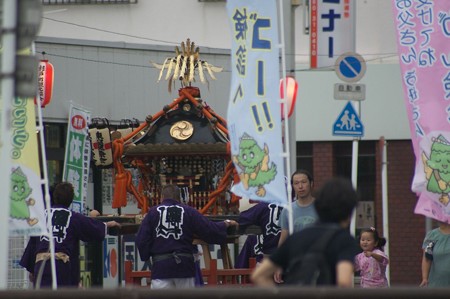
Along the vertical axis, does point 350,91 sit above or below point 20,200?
above

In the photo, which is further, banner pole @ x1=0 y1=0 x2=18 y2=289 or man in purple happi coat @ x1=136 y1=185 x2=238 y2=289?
man in purple happi coat @ x1=136 y1=185 x2=238 y2=289

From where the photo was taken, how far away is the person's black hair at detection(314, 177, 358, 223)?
22.4 feet

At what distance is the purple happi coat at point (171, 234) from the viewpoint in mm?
12648

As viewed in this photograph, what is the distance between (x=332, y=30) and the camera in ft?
50.6

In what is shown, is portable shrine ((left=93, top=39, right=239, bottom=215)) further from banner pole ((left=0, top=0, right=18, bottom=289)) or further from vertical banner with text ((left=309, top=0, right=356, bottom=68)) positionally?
banner pole ((left=0, top=0, right=18, bottom=289))

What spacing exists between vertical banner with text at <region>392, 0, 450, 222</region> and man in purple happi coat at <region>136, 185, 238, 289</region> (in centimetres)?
242

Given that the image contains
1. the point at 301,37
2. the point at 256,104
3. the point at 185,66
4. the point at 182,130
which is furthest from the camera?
the point at 301,37

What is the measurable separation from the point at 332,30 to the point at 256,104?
4.65m

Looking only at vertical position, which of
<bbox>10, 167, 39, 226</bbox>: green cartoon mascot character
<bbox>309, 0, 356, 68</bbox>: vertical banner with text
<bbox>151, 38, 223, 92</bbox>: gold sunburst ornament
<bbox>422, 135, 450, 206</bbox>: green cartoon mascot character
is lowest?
<bbox>10, 167, 39, 226</bbox>: green cartoon mascot character

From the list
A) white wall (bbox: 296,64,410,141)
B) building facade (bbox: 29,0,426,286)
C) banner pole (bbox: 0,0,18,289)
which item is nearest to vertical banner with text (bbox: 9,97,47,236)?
banner pole (bbox: 0,0,18,289)

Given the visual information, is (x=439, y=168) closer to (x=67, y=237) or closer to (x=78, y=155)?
(x=67, y=237)

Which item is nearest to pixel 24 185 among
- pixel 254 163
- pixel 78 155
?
pixel 254 163

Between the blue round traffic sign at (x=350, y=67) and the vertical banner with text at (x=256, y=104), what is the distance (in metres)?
2.14

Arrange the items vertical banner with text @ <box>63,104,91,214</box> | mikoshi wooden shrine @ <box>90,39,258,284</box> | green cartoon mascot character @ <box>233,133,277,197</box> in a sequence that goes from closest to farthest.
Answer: green cartoon mascot character @ <box>233,133,277,197</box> < mikoshi wooden shrine @ <box>90,39,258,284</box> < vertical banner with text @ <box>63,104,91,214</box>
